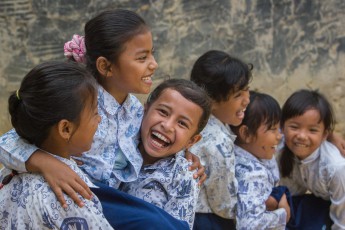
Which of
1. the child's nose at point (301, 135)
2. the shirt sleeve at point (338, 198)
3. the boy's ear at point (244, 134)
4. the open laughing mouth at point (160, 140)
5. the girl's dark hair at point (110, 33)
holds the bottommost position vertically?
the shirt sleeve at point (338, 198)

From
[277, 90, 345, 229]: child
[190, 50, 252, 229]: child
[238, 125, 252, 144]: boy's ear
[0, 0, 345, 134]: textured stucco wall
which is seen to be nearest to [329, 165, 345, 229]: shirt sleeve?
[277, 90, 345, 229]: child

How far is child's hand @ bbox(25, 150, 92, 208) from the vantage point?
2166 mm

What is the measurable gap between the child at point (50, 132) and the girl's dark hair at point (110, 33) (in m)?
0.39

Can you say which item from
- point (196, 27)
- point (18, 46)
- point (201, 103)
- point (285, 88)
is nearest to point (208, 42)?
point (196, 27)

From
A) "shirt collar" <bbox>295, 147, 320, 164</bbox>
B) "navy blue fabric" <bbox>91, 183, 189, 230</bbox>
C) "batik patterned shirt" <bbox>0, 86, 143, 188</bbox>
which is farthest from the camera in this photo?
"shirt collar" <bbox>295, 147, 320, 164</bbox>

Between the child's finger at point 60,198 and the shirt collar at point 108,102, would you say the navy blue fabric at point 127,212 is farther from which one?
the shirt collar at point 108,102

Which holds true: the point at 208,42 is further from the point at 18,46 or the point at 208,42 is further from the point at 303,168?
the point at 303,168

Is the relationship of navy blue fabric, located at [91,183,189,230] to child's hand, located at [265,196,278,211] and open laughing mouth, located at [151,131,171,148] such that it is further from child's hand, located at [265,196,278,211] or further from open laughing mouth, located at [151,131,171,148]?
child's hand, located at [265,196,278,211]

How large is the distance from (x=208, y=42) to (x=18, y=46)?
171 centimetres

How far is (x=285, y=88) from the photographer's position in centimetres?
617

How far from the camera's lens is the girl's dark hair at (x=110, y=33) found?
267 cm

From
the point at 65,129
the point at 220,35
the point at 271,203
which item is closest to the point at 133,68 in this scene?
the point at 65,129

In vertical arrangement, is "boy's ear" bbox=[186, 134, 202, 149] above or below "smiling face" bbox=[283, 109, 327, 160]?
above

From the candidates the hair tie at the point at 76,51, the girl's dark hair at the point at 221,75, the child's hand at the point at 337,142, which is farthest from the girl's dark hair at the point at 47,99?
the child's hand at the point at 337,142
